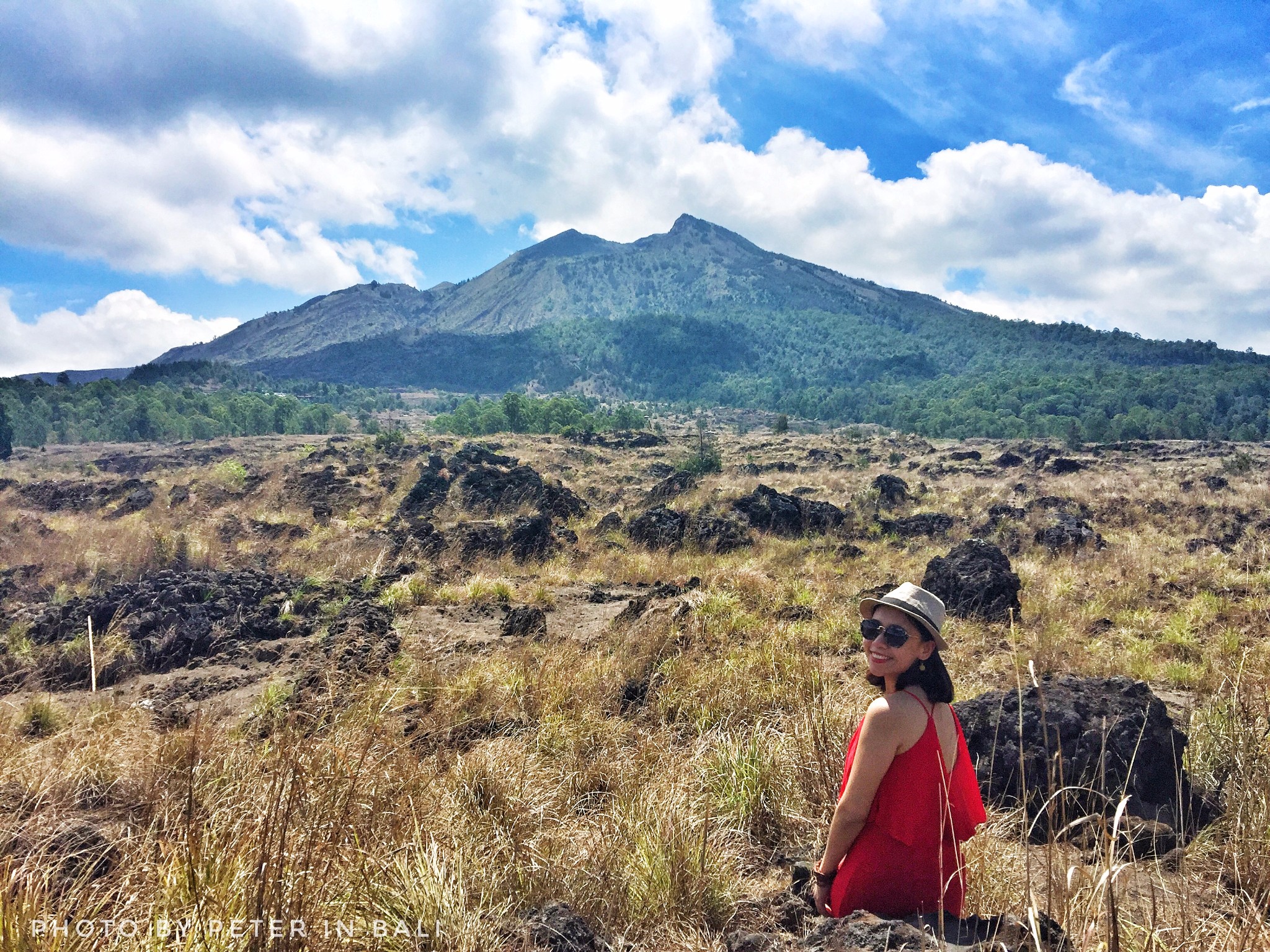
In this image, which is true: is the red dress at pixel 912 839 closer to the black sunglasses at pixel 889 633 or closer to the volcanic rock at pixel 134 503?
the black sunglasses at pixel 889 633

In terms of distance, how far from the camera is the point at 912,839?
6.88 feet

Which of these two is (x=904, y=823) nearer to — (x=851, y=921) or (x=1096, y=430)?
(x=851, y=921)

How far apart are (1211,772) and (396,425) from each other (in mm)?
89863

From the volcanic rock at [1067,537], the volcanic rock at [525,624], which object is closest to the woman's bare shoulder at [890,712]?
the volcanic rock at [525,624]

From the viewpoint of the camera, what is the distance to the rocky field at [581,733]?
1.99m

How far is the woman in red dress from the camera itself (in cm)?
210

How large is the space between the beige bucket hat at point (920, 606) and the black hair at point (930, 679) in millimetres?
37

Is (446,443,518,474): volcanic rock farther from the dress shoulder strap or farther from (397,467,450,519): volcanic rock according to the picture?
the dress shoulder strap

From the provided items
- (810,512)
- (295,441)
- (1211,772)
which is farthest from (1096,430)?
(295,441)

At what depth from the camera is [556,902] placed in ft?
7.61

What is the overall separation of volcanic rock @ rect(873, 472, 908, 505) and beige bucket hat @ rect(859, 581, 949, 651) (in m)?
18.9

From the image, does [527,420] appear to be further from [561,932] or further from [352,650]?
[561,932]

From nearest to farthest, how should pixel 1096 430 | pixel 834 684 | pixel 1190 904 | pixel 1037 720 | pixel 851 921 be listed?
pixel 851 921 < pixel 1190 904 < pixel 1037 720 < pixel 834 684 < pixel 1096 430

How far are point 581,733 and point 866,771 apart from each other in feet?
7.52
